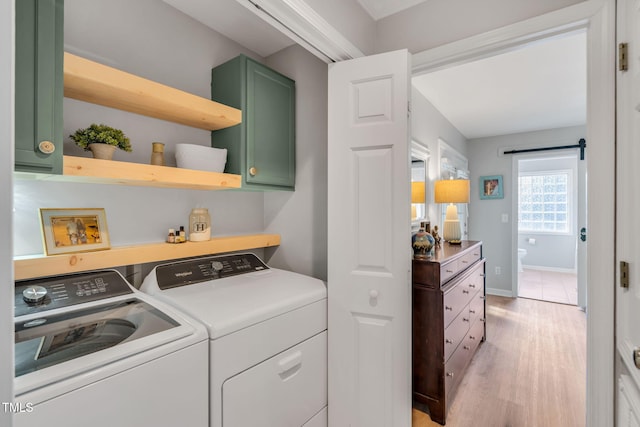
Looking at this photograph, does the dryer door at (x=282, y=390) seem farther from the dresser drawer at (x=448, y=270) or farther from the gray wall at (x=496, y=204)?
the gray wall at (x=496, y=204)

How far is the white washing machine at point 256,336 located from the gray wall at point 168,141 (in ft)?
1.02

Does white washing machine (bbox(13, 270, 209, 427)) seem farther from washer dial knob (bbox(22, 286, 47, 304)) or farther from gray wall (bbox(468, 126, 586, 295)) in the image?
gray wall (bbox(468, 126, 586, 295))

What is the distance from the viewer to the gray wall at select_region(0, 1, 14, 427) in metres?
0.44

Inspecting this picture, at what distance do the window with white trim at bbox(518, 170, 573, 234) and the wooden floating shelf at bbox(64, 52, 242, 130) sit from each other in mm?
6854

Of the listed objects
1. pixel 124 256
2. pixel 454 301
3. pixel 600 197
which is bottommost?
pixel 454 301

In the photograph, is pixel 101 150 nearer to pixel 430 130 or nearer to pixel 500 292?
pixel 430 130

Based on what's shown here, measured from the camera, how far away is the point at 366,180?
1.56m

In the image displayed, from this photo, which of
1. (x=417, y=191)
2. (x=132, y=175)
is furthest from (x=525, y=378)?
(x=132, y=175)

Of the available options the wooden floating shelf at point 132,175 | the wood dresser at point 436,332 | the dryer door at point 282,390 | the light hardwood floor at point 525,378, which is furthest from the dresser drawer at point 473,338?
the wooden floating shelf at point 132,175

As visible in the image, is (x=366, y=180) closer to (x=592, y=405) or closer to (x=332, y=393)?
(x=332, y=393)

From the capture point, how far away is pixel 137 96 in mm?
1378

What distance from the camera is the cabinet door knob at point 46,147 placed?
1.04 meters

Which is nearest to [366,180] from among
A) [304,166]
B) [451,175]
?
[304,166]

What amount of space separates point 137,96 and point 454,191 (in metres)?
2.80
